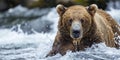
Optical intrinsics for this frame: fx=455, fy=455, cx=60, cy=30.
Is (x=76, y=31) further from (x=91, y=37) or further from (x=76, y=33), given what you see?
(x=91, y=37)

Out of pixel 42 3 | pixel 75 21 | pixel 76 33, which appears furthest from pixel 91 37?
pixel 42 3

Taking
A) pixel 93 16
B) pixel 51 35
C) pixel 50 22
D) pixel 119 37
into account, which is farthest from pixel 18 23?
pixel 93 16

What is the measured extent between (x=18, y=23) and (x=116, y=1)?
4.05 m

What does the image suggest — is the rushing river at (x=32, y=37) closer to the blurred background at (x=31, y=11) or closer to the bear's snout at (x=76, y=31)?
the blurred background at (x=31, y=11)

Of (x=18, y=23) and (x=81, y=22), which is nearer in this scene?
(x=81, y=22)

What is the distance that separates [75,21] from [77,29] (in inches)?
11.2

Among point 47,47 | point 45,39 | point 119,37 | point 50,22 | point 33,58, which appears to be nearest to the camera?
point 33,58

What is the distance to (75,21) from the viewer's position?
809cm

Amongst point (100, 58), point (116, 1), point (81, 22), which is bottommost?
point (100, 58)

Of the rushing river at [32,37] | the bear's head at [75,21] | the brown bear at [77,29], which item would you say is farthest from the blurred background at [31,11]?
the bear's head at [75,21]

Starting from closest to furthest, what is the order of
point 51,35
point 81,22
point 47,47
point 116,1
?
point 81,22 < point 47,47 < point 51,35 < point 116,1

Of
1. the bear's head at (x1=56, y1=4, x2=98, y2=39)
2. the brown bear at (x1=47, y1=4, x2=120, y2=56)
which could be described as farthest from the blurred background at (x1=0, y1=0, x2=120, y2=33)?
the bear's head at (x1=56, y1=4, x2=98, y2=39)

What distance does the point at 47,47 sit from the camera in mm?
10859

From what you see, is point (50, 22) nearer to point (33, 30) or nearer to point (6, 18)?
point (33, 30)
